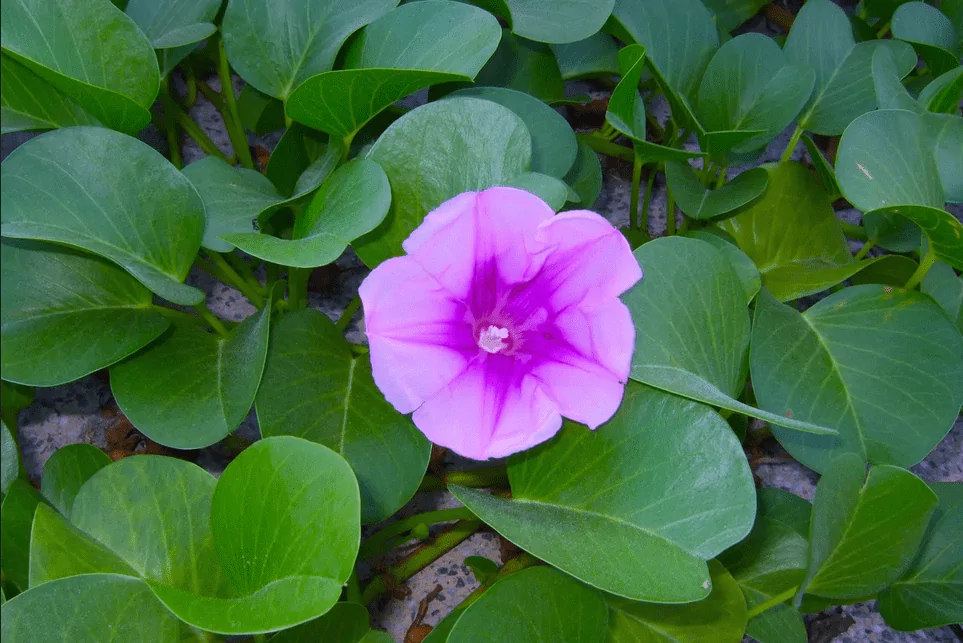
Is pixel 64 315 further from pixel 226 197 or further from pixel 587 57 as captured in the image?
pixel 587 57

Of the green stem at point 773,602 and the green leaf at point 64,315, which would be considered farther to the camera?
the green stem at point 773,602

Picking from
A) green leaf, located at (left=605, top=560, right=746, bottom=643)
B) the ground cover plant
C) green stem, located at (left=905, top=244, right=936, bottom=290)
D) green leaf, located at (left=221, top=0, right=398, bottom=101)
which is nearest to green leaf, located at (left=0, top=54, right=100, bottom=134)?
the ground cover plant

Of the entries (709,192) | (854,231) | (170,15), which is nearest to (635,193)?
(709,192)

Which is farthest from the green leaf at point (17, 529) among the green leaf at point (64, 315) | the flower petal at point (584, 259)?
the flower petal at point (584, 259)

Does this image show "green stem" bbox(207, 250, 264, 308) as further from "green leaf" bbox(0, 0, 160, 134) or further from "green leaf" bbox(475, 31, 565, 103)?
"green leaf" bbox(475, 31, 565, 103)

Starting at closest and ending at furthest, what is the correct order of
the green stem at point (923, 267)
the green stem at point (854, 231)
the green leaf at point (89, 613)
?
the green leaf at point (89, 613) → the green stem at point (923, 267) → the green stem at point (854, 231)

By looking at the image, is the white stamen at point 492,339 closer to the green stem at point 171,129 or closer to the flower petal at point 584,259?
the flower petal at point 584,259
